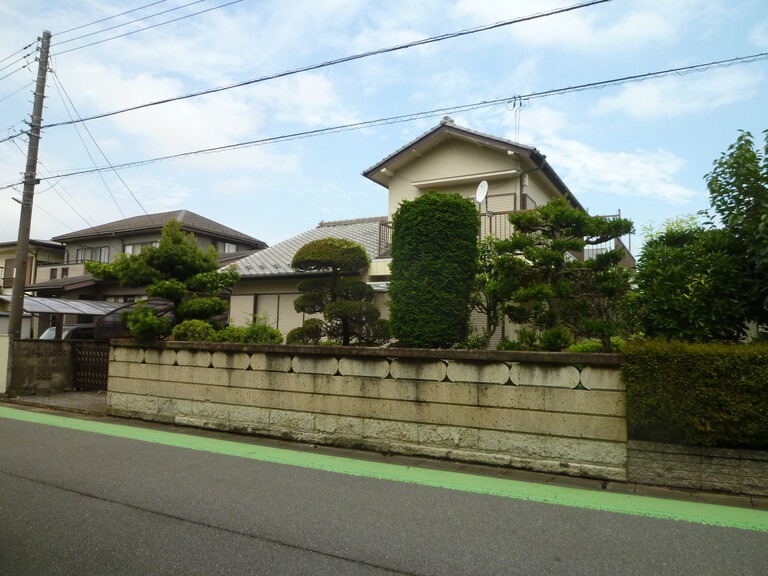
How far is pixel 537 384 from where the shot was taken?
261 inches

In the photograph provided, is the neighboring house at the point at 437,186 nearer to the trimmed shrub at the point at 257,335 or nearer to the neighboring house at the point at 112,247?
the trimmed shrub at the point at 257,335

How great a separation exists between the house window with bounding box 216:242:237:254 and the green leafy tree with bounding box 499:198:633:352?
72.1ft

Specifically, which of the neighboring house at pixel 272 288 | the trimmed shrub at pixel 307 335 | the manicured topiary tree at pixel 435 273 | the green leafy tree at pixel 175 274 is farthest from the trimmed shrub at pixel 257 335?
the neighboring house at pixel 272 288

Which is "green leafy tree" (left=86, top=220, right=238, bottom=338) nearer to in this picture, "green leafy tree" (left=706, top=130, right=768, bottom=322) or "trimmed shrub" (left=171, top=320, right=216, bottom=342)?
"trimmed shrub" (left=171, top=320, right=216, bottom=342)

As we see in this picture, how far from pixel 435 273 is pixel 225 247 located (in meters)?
23.6

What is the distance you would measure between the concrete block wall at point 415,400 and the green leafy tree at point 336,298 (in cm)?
229

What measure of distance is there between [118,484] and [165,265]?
697cm

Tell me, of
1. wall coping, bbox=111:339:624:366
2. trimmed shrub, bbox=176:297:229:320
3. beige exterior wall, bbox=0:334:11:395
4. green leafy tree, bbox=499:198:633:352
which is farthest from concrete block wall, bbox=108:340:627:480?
beige exterior wall, bbox=0:334:11:395

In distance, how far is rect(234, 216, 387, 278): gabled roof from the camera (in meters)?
16.0

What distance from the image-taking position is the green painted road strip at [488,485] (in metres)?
4.93

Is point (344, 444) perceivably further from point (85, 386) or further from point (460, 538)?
point (85, 386)

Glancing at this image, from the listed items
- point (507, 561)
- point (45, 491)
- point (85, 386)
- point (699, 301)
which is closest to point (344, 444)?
point (45, 491)

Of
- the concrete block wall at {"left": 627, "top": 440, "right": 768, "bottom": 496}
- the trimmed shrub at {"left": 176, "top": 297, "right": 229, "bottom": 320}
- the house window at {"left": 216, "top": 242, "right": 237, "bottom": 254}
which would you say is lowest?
the concrete block wall at {"left": 627, "top": 440, "right": 768, "bottom": 496}

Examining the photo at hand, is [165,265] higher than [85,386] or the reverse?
higher
